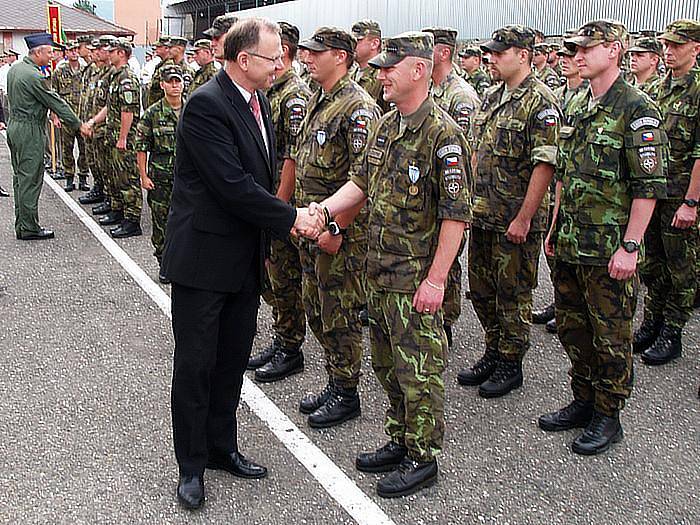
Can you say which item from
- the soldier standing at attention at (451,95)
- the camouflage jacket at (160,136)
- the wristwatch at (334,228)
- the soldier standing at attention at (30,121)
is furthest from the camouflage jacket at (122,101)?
the wristwatch at (334,228)

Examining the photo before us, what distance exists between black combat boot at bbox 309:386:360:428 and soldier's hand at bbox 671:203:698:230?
245 cm

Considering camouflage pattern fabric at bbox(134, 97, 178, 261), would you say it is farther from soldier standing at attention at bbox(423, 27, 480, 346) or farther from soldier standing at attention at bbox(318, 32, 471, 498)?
soldier standing at attention at bbox(318, 32, 471, 498)

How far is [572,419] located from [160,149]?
447cm

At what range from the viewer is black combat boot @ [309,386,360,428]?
4199mm

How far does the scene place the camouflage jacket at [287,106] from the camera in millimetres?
4746

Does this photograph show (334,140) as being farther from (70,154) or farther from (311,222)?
(70,154)

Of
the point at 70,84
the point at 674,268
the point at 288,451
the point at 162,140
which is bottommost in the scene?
the point at 288,451

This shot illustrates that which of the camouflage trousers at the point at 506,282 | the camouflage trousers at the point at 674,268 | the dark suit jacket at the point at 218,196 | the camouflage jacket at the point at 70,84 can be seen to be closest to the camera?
the dark suit jacket at the point at 218,196

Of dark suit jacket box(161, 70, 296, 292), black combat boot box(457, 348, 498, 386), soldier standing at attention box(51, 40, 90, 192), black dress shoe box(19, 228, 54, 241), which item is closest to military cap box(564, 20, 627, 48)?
dark suit jacket box(161, 70, 296, 292)

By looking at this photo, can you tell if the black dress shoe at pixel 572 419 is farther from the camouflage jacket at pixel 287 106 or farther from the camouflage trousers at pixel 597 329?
the camouflage jacket at pixel 287 106

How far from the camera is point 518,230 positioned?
439 centimetres

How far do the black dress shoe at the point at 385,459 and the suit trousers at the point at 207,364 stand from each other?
628 millimetres

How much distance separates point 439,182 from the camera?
3316 mm

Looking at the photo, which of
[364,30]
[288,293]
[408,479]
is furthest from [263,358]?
[364,30]
